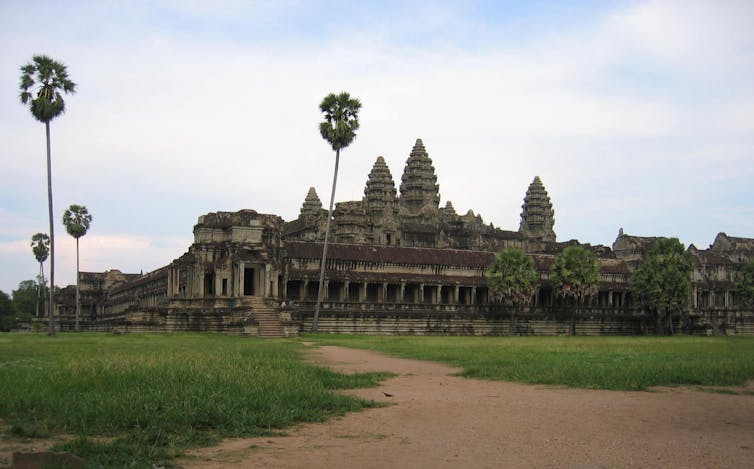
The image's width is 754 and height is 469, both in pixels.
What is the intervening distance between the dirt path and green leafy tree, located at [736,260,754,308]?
225 ft

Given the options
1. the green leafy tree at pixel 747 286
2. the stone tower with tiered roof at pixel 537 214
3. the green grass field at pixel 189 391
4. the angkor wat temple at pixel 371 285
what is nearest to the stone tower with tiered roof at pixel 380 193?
the angkor wat temple at pixel 371 285

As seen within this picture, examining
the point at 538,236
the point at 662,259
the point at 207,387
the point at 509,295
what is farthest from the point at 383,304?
the point at 538,236

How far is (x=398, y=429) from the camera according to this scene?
46.1ft

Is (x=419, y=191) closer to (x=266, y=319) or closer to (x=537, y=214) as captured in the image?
(x=537, y=214)

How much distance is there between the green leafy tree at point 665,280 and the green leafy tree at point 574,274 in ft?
17.7

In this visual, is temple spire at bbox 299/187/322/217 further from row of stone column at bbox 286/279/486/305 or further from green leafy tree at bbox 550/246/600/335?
green leafy tree at bbox 550/246/600/335

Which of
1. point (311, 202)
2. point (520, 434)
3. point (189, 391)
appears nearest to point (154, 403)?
point (189, 391)

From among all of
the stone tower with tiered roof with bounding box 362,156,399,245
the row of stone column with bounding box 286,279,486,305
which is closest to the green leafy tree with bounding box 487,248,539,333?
the row of stone column with bounding box 286,279,486,305

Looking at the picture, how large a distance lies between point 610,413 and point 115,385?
10207 mm

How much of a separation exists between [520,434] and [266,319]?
42613mm

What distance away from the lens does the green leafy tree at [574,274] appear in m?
72.8

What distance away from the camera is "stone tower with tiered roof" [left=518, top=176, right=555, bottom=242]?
13862cm

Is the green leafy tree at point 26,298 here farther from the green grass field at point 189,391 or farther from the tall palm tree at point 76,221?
the green grass field at point 189,391

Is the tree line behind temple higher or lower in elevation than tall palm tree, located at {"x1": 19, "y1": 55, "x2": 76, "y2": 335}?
lower
